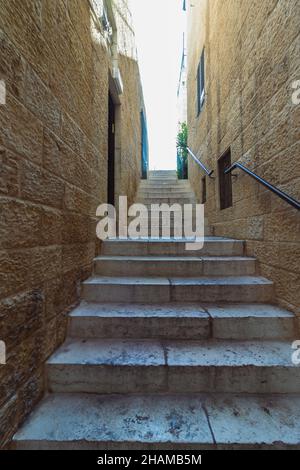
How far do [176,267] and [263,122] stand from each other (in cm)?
179

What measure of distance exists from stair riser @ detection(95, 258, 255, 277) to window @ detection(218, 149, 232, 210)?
4.45 feet

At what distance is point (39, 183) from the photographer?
1.43 metres

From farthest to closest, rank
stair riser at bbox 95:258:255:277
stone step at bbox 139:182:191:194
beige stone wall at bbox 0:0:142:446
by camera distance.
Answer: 1. stone step at bbox 139:182:191:194
2. stair riser at bbox 95:258:255:277
3. beige stone wall at bbox 0:0:142:446

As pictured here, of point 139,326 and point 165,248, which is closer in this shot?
point 139,326

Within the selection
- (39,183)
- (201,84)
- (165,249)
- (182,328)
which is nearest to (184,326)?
(182,328)

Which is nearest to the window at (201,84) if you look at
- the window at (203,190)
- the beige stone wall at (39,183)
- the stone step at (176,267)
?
the window at (203,190)

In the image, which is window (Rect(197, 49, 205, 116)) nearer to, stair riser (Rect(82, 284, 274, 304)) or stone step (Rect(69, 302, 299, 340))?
stair riser (Rect(82, 284, 274, 304))

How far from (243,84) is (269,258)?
2197 millimetres

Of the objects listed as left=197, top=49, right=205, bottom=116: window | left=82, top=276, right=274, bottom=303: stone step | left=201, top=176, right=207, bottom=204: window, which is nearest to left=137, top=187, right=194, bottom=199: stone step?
left=201, top=176, right=207, bottom=204: window

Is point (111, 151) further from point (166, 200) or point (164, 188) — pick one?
point (164, 188)

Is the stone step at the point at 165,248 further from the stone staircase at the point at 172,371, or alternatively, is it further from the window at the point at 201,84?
the window at the point at 201,84

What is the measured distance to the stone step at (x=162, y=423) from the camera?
3.93ft

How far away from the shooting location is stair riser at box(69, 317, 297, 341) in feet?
6.07
